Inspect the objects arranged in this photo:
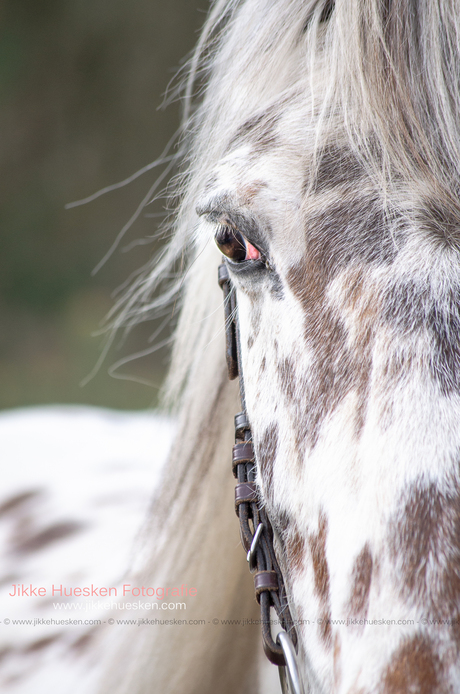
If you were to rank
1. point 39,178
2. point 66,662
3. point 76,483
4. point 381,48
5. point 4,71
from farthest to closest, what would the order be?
point 39,178 → point 4,71 → point 76,483 → point 66,662 → point 381,48

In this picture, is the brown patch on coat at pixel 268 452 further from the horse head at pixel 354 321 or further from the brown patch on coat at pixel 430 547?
the brown patch on coat at pixel 430 547

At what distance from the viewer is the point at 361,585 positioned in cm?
29

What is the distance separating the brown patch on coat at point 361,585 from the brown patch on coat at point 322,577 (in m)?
0.03

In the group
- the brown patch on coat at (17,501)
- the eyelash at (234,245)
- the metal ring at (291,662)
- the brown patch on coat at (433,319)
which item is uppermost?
the eyelash at (234,245)

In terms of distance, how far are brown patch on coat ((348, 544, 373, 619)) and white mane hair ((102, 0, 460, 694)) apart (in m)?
0.19

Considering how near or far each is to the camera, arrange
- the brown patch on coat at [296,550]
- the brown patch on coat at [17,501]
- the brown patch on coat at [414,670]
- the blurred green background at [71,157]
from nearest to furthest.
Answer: the brown patch on coat at [414,670], the brown patch on coat at [296,550], the brown patch on coat at [17,501], the blurred green background at [71,157]

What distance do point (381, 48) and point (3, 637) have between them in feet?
2.95

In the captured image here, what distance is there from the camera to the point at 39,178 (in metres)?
3.22

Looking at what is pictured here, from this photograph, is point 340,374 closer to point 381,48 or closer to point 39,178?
point 381,48

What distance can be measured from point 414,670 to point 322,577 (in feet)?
0.26

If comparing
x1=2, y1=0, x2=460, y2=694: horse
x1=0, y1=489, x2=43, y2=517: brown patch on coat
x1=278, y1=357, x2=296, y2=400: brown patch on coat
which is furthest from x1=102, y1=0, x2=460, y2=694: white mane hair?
x1=0, y1=489, x2=43, y2=517: brown patch on coat

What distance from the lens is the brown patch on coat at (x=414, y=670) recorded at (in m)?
0.25

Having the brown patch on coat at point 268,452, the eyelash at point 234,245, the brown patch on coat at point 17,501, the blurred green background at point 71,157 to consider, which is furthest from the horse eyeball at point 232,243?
the blurred green background at point 71,157

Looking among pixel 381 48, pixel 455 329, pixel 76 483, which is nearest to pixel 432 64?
pixel 381 48
